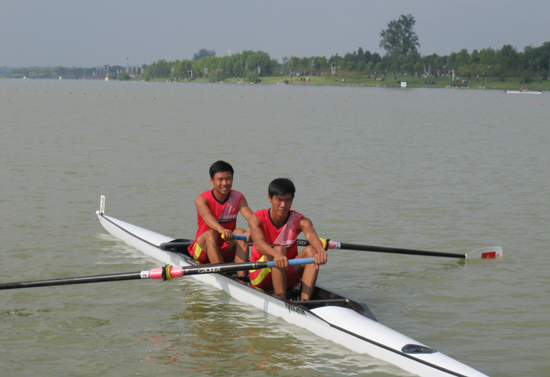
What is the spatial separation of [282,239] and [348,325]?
1.52 metres

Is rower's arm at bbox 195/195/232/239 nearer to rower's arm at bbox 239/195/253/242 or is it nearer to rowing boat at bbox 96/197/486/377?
rower's arm at bbox 239/195/253/242

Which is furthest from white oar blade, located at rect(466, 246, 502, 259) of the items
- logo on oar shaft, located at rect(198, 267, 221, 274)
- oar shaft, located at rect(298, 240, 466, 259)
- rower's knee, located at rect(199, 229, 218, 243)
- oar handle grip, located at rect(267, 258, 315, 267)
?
logo on oar shaft, located at rect(198, 267, 221, 274)

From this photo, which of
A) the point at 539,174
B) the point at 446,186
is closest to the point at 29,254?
the point at 446,186

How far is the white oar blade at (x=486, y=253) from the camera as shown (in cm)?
1139

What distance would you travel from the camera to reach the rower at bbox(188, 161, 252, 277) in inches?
362

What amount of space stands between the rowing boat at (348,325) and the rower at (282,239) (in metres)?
0.24

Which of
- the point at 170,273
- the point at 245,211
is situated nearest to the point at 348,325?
the point at 170,273

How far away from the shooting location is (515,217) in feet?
48.4

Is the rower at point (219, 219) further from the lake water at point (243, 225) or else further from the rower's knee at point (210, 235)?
the lake water at point (243, 225)

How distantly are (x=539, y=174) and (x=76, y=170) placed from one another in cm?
1555

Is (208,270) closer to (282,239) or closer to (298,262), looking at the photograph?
(282,239)

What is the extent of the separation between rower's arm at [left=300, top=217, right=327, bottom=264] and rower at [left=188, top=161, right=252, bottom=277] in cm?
119

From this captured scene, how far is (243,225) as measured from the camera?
14.2 meters

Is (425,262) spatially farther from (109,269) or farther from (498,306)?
(109,269)
